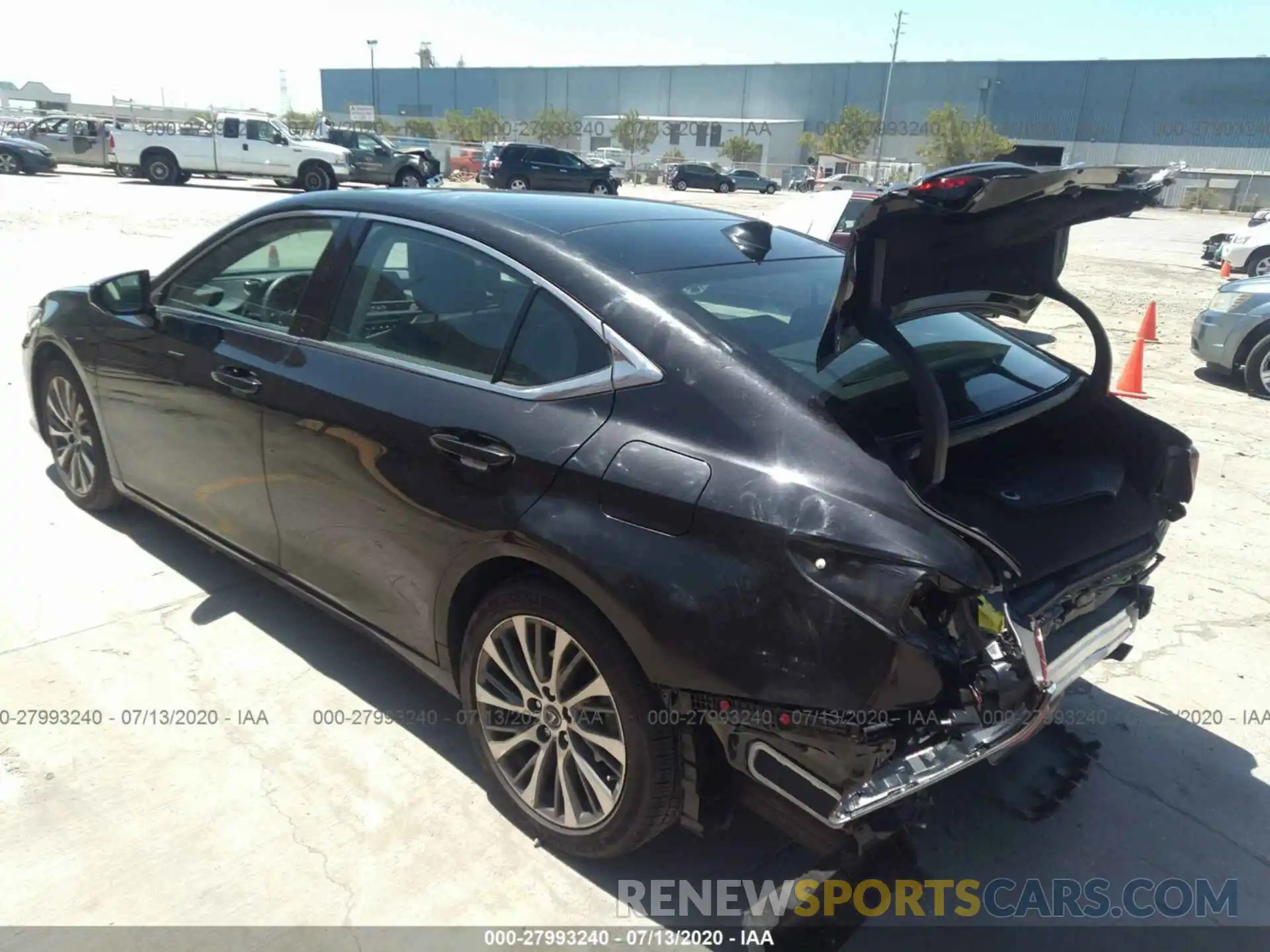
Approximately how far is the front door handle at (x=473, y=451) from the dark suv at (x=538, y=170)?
29727 millimetres

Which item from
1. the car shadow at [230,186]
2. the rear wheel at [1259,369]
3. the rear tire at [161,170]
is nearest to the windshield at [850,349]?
the rear wheel at [1259,369]

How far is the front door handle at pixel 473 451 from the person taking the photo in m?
2.47

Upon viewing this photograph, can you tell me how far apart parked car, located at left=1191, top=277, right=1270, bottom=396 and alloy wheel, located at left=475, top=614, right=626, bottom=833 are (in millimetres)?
8540

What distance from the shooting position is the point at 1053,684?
2135mm

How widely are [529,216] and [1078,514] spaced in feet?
6.08

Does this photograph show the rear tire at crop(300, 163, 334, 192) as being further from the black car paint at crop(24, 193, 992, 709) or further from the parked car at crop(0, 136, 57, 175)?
the black car paint at crop(24, 193, 992, 709)

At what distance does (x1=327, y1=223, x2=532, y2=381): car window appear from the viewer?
269 cm

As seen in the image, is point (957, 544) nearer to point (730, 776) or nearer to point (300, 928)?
point (730, 776)

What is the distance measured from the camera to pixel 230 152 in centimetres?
2683

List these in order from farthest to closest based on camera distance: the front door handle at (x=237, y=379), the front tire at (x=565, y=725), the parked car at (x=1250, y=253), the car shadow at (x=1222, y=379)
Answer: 1. the parked car at (x=1250, y=253)
2. the car shadow at (x=1222, y=379)
3. the front door handle at (x=237, y=379)
4. the front tire at (x=565, y=725)

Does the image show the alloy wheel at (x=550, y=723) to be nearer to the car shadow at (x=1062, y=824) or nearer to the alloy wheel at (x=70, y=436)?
the car shadow at (x=1062, y=824)

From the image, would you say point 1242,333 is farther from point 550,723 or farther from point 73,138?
point 73,138

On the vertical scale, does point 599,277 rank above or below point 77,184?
above

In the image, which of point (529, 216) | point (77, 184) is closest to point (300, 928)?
point (529, 216)
